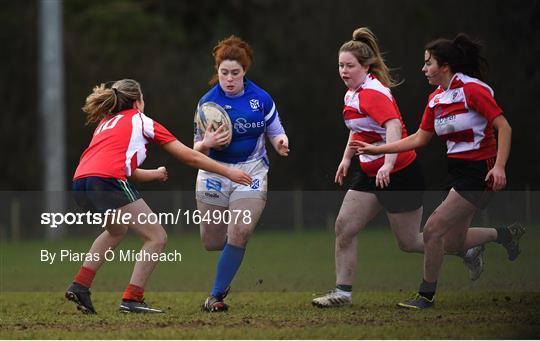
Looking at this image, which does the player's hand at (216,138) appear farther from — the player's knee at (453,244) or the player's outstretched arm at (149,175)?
the player's knee at (453,244)

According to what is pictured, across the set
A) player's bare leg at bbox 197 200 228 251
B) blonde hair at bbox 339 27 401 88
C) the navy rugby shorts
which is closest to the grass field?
player's bare leg at bbox 197 200 228 251

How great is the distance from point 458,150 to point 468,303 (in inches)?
54.8

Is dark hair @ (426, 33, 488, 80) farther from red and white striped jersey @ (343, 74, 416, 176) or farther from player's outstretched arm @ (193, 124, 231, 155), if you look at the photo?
player's outstretched arm @ (193, 124, 231, 155)

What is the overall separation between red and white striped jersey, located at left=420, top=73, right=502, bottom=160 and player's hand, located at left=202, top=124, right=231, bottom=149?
65.5 inches

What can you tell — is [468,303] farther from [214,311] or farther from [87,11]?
[87,11]

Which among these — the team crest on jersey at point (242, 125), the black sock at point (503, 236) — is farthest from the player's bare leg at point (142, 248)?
the black sock at point (503, 236)

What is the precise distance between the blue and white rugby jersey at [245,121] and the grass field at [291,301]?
4.20ft

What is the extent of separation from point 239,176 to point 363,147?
1.00 meters

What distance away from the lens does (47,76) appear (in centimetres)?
2419

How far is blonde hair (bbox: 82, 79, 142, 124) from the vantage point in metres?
9.00

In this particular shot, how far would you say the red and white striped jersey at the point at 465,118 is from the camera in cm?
862

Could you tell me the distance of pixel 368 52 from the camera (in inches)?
368

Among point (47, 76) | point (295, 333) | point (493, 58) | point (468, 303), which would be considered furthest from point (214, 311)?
point (47, 76)

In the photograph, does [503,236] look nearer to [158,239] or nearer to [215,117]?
[215,117]
